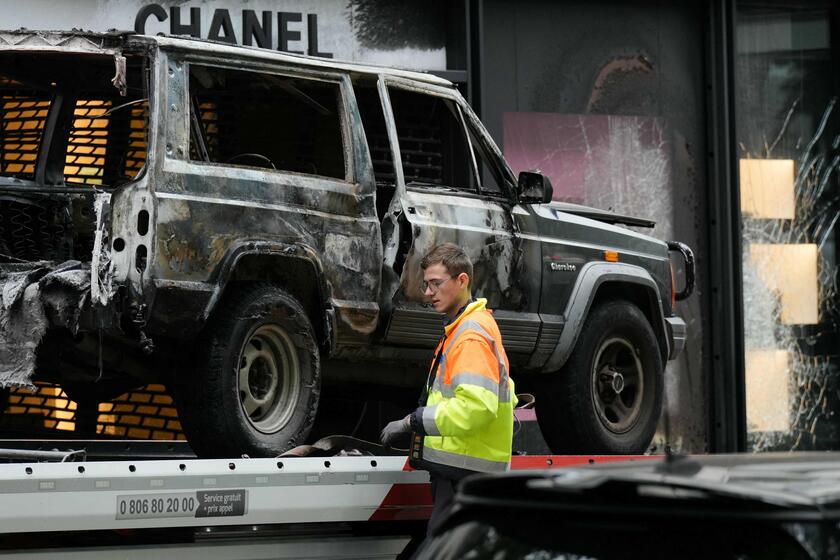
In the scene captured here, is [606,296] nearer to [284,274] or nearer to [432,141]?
[432,141]

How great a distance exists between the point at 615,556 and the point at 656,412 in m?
5.76

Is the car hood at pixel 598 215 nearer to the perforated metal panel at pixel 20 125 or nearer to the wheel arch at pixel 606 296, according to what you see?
the wheel arch at pixel 606 296

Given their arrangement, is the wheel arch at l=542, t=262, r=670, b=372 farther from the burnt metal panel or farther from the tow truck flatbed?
the tow truck flatbed

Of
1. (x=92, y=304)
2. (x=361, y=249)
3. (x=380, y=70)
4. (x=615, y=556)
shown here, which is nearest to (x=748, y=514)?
(x=615, y=556)

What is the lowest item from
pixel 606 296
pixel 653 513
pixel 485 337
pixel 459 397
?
pixel 653 513

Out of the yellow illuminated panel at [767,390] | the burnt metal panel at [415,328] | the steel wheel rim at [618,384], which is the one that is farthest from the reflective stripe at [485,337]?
the yellow illuminated panel at [767,390]

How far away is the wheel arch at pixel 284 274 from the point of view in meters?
6.50

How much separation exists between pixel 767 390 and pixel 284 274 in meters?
8.25

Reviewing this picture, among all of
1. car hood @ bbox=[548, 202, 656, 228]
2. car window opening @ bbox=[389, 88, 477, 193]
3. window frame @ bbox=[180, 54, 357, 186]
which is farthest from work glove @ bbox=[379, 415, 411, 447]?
car hood @ bbox=[548, 202, 656, 228]

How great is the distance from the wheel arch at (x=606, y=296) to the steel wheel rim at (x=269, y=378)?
5.83ft

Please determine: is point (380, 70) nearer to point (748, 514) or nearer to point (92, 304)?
point (92, 304)

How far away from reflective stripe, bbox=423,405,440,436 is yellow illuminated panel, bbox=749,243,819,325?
357 inches

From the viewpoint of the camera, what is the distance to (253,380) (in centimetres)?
670

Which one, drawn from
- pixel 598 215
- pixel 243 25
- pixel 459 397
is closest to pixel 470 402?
pixel 459 397
